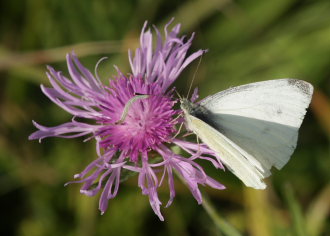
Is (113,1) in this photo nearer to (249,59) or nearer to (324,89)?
(249,59)

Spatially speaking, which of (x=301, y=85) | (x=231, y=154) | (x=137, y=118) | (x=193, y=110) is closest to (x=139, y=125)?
(x=137, y=118)

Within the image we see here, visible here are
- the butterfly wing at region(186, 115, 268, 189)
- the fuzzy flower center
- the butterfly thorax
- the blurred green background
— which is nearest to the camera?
the butterfly wing at region(186, 115, 268, 189)

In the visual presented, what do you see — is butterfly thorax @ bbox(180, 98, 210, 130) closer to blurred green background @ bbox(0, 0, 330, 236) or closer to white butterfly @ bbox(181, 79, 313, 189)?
white butterfly @ bbox(181, 79, 313, 189)

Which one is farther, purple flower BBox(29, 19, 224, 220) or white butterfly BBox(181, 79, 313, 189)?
purple flower BBox(29, 19, 224, 220)

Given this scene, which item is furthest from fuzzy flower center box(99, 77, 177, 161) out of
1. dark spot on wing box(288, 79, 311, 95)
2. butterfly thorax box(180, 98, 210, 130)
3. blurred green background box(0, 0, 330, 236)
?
blurred green background box(0, 0, 330, 236)

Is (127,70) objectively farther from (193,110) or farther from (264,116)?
(264,116)

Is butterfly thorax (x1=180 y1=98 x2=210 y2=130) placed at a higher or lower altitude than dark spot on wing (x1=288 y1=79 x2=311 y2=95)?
higher

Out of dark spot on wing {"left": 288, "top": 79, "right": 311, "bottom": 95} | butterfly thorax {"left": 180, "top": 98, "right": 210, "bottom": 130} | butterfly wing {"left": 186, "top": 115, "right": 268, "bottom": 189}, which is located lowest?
butterfly wing {"left": 186, "top": 115, "right": 268, "bottom": 189}

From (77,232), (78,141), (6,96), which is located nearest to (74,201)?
(77,232)
